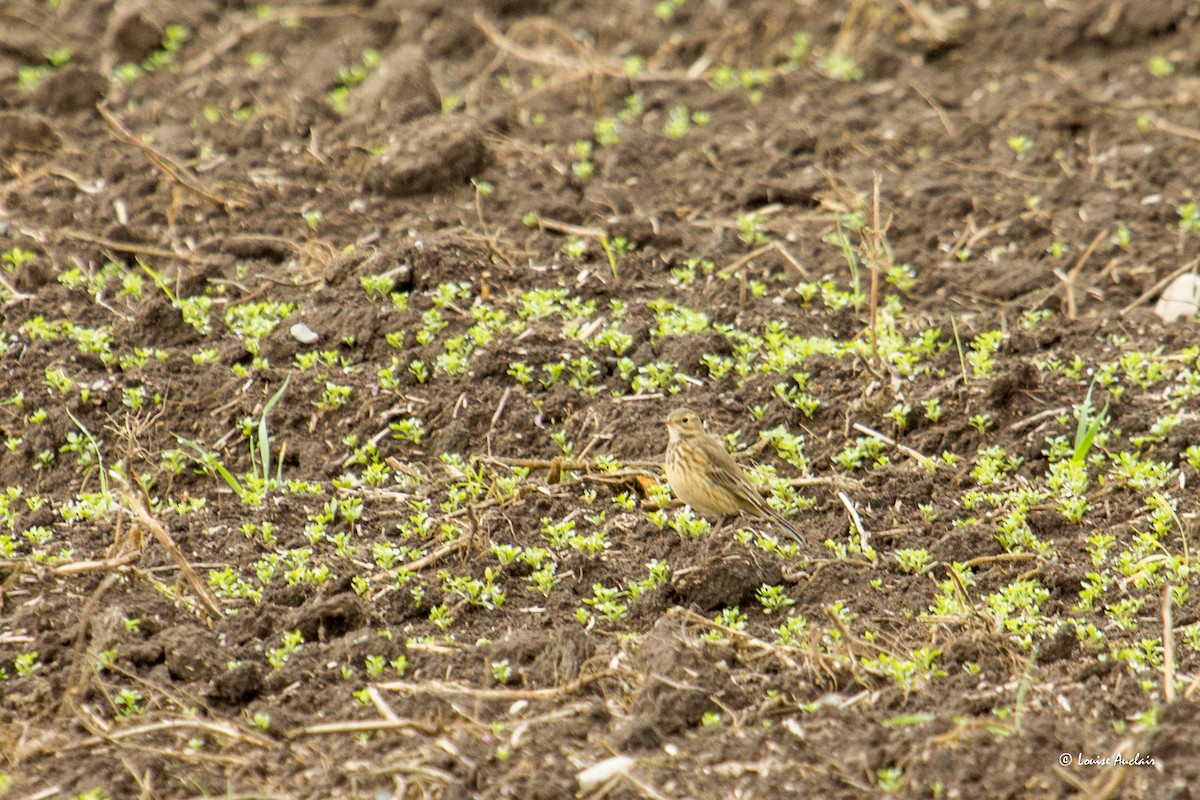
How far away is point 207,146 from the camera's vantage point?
8.79m

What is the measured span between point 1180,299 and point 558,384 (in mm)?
3338

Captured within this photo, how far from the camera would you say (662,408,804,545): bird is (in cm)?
572

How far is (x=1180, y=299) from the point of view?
24.3 ft

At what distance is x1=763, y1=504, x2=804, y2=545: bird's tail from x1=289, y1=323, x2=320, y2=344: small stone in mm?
2408

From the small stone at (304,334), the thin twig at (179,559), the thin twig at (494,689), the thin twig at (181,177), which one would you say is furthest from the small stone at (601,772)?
the thin twig at (181,177)

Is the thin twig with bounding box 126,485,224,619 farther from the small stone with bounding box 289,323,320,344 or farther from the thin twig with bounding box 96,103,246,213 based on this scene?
the thin twig with bounding box 96,103,246,213

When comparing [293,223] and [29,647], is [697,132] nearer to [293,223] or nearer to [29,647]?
[293,223]

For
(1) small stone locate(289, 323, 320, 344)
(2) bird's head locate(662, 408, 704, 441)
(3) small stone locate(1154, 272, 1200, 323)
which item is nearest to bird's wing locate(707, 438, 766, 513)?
(2) bird's head locate(662, 408, 704, 441)

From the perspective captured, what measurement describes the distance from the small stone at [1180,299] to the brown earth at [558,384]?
0.19 m

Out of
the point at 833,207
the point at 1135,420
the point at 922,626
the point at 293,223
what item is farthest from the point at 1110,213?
the point at 293,223

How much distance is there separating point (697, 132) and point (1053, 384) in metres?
3.46

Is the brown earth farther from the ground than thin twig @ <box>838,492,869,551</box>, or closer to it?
farther from the ground

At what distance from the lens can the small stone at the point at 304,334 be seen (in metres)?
6.84

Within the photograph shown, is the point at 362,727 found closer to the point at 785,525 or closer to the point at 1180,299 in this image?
the point at 785,525
